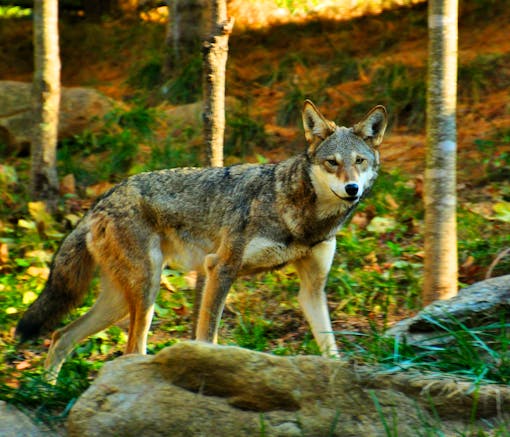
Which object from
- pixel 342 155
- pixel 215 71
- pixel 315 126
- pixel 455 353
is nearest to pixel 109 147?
pixel 215 71

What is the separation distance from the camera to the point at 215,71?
6629 millimetres

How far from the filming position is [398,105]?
10211mm

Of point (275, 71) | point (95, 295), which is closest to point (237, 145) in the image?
point (275, 71)

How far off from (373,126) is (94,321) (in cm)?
A: 250

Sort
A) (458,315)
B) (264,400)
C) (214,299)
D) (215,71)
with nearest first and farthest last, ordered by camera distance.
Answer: (264,400)
(458,315)
(214,299)
(215,71)

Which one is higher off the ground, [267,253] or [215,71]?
[215,71]

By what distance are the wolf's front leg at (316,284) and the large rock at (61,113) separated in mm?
5364

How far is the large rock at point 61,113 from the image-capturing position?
10.6 metres

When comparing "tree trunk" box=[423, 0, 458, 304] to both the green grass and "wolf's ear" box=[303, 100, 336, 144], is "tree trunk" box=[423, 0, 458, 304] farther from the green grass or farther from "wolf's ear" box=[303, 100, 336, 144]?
the green grass

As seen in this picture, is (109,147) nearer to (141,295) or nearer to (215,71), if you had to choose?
(215,71)

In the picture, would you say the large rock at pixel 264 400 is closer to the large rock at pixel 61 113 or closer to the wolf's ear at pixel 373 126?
the wolf's ear at pixel 373 126

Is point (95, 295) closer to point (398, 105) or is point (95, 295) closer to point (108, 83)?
point (398, 105)

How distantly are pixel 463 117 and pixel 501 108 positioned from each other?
433 millimetres

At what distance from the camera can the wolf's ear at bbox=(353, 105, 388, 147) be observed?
6.00 m
